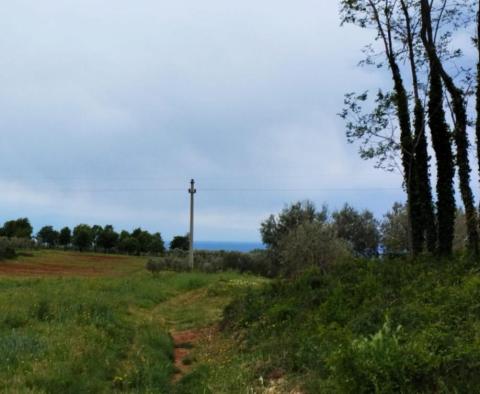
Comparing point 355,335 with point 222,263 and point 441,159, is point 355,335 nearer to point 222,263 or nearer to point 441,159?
point 441,159

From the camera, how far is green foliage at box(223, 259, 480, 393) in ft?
18.7

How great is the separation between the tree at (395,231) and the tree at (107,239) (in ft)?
150

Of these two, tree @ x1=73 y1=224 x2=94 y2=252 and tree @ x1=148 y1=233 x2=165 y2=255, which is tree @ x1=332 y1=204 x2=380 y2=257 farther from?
tree @ x1=73 y1=224 x2=94 y2=252

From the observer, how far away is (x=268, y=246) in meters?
46.6

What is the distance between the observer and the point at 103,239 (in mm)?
85562

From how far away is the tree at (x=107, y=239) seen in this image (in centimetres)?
8531

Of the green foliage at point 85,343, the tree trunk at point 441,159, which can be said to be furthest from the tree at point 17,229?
the tree trunk at point 441,159

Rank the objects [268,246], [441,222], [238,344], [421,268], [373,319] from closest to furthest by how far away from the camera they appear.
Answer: [373,319]
[238,344]
[421,268]
[441,222]
[268,246]

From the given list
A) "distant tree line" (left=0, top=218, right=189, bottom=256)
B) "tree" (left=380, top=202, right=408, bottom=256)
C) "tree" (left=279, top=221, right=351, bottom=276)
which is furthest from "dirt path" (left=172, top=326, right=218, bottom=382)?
"distant tree line" (left=0, top=218, right=189, bottom=256)

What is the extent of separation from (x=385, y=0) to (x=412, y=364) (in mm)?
16279

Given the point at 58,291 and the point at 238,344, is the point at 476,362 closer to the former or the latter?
the point at 238,344

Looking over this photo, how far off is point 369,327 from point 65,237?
85.1 m

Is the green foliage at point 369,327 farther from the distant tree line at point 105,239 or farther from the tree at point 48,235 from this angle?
the tree at point 48,235

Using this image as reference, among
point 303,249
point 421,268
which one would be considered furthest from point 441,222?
point 303,249
